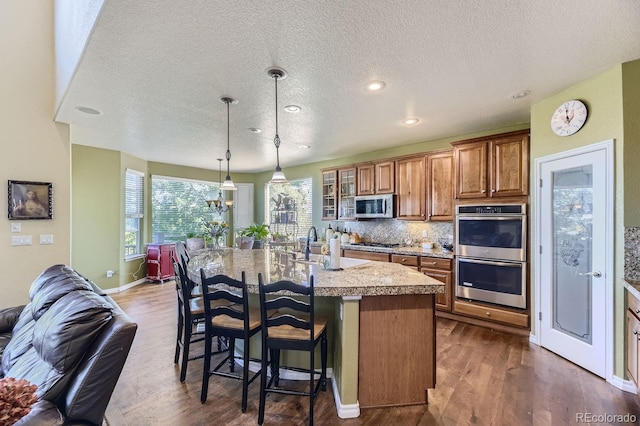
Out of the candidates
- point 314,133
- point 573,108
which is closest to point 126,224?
point 314,133

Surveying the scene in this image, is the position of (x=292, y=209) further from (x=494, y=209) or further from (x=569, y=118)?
(x=569, y=118)

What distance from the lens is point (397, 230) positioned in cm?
516

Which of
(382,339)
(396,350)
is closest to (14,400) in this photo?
(382,339)

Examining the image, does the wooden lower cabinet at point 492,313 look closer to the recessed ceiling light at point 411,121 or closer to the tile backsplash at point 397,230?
the tile backsplash at point 397,230

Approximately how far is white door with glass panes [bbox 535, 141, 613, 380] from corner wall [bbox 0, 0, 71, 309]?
5.83 m

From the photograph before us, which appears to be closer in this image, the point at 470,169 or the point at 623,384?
the point at 623,384

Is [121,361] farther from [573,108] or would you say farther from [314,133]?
[573,108]

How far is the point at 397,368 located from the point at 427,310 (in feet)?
1.61

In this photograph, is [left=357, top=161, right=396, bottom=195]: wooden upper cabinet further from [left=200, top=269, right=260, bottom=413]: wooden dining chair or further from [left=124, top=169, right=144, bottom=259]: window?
[left=124, top=169, right=144, bottom=259]: window

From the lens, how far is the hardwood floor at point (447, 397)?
2.06 metres

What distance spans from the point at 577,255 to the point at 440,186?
187 centimetres

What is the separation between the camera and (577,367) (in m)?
2.78

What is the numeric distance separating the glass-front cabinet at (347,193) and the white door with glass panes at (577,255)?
2954 mm

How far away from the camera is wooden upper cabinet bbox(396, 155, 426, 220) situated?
460cm
